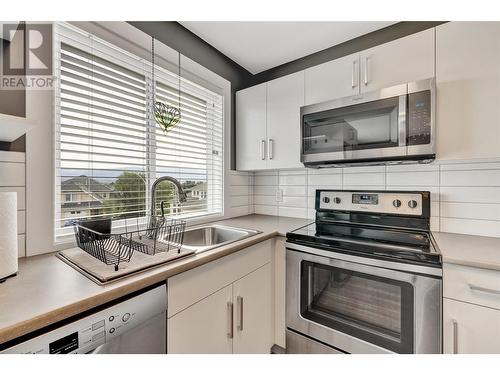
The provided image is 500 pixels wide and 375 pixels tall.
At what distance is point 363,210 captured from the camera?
168cm

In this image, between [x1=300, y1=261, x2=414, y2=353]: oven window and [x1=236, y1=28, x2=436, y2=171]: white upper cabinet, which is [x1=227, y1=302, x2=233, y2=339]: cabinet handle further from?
[x1=236, y1=28, x2=436, y2=171]: white upper cabinet

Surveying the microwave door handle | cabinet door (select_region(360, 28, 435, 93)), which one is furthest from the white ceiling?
the microwave door handle

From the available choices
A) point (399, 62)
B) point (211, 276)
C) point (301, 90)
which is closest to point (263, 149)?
point (301, 90)

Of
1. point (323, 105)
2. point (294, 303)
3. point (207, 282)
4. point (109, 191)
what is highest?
point (323, 105)

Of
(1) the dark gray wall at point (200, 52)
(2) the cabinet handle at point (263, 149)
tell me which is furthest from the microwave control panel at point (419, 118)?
(1) the dark gray wall at point (200, 52)

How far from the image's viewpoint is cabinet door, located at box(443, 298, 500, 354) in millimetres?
922

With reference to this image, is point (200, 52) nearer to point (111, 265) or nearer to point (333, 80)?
point (333, 80)

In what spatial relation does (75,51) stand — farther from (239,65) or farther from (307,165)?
(307,165)

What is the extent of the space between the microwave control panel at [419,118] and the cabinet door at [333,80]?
0.34 meters

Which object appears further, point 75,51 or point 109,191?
point 109,191

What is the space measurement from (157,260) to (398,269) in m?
1.08

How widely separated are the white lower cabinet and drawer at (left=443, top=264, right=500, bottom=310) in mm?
888

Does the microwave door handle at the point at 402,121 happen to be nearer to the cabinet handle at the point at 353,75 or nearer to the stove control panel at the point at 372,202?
the cabinet handle at the point at 353,75

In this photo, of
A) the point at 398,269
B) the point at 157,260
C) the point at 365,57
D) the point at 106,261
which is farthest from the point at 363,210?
the point at 106,261
